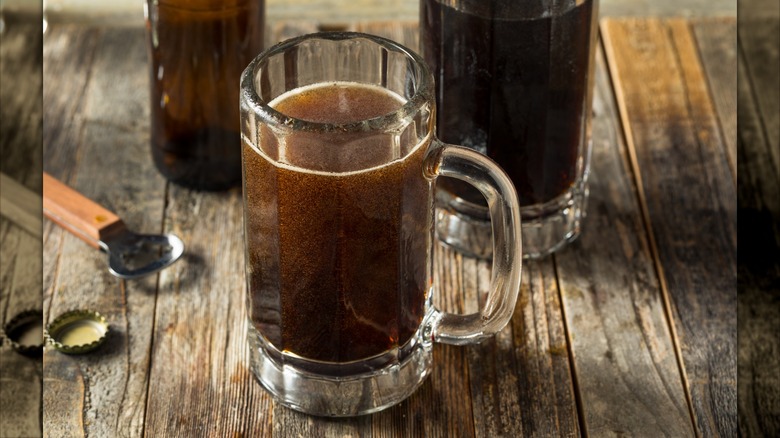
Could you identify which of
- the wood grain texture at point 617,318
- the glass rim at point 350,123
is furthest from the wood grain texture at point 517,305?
the glass rim at point 350,123

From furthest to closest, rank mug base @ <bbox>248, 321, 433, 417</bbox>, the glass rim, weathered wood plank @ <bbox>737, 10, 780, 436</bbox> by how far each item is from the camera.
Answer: weathered wood plank @ <bbox>737, 10, 780, 436</bbox> → mug base @ <bbox>248, 321, 433, 417</bbox> → the glass rim

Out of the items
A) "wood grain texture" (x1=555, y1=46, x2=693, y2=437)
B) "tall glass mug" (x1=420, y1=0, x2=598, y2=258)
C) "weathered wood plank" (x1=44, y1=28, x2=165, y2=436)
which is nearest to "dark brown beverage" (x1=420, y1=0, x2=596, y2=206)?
"tall glass mug" (x1=420, y1=0, x2=598, y2=258)

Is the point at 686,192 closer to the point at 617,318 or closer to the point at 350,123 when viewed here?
the point at 617,318

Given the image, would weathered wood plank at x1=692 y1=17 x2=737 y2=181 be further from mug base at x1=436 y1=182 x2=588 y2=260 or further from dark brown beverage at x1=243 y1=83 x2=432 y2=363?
dark brown beverage at x1=243 y1=83 x2=432 y2=363

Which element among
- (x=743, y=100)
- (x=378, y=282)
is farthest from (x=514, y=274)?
(x=743, y=100)

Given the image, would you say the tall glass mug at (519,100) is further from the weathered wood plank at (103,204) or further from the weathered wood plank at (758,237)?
the weathered wood plank at (103,204)

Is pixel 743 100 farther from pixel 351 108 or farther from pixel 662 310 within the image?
pixel 351 108

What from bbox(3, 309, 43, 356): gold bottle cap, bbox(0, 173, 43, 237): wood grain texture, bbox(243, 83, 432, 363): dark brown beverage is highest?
bbox(243, 83, 432, 363): dark brown beverage
